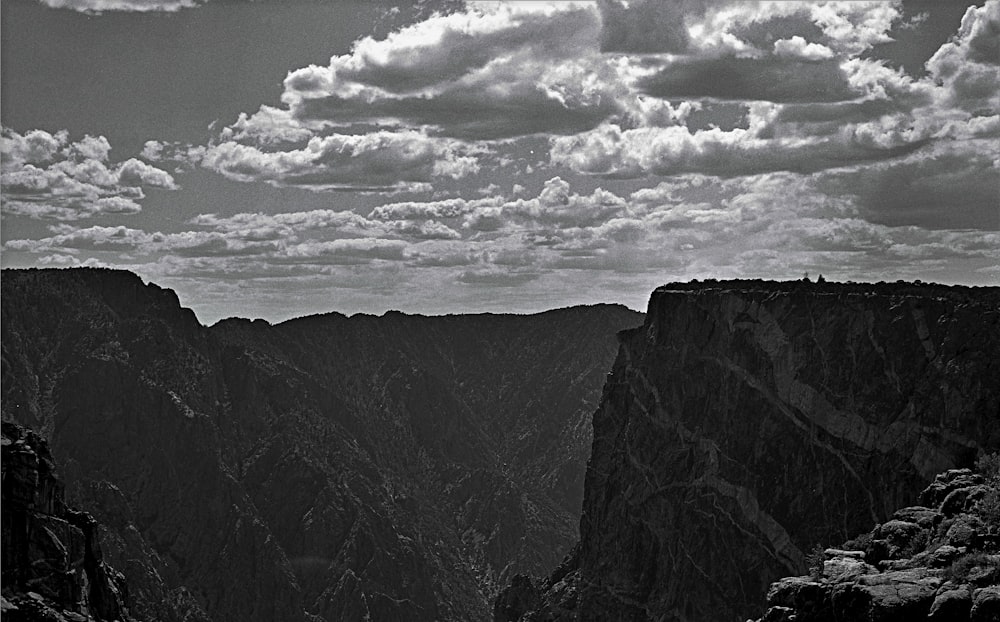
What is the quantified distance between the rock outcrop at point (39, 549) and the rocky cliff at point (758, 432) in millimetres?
70605

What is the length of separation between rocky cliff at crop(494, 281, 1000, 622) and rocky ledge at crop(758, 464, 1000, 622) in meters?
44.4

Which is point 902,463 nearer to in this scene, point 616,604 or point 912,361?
point 912,361

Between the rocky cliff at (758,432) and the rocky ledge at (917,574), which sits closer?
the rocky ledge at (917,574)

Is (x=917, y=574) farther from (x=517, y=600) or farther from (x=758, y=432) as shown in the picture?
(x=517, y=600)

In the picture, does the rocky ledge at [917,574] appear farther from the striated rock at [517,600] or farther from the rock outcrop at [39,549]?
the striated rock at [517,600]

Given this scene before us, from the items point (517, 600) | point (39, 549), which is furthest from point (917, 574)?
point (517, 600)

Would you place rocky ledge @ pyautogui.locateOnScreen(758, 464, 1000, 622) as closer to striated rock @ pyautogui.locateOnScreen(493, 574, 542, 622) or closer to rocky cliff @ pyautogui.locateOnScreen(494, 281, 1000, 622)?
rocky cliff @ pyautogui.locateOnScreen(494, 281, 1000, 622)

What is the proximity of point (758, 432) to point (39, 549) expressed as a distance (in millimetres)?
87529

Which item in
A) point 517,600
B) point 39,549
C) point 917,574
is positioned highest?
point 917,574

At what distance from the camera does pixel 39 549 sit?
235ft


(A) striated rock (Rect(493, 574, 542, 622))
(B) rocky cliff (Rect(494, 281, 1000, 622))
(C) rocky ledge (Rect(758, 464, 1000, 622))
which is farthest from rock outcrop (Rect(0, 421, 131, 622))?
(A) striated rock (Rect(493, 574, 542, 622))

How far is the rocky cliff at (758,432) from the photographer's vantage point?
115 meters

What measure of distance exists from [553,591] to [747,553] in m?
41.8

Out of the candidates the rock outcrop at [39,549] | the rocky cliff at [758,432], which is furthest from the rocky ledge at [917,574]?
the rocky cliff at [758,432]
